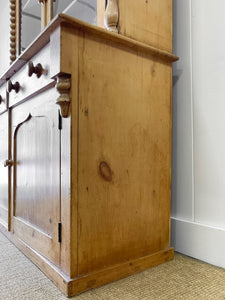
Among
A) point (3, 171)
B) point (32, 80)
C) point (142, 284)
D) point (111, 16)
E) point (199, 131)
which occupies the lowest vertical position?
point (142, 284)

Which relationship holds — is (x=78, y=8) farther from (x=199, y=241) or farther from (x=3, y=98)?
(x=199, y=241)

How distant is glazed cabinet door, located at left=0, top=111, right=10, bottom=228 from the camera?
1.26 m

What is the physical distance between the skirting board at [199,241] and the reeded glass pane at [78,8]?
3.16 feet

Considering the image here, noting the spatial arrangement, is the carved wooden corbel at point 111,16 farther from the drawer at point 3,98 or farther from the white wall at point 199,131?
the drawer at point 3,98

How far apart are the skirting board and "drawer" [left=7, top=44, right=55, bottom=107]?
2.50 ft

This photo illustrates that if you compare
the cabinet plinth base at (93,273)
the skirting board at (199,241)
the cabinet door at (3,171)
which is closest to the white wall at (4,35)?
the cabinet door at (3,171)

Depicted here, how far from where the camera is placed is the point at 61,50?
2.48 ft

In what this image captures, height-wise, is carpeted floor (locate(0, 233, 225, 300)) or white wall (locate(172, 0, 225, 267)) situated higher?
white wall (locate(172, 0, 225, 267))

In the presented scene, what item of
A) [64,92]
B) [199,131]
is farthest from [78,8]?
[199,131]

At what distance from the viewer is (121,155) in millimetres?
892

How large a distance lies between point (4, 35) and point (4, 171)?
1553 millimetres

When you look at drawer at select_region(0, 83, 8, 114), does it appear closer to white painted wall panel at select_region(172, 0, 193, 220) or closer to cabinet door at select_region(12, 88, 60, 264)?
cabinet door at select_region(12, 88, 60, 264)

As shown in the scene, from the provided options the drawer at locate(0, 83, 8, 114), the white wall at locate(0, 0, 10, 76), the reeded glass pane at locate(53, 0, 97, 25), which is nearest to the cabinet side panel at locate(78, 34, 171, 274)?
the reeded glass pane at locate(53, 0, 97, 25)

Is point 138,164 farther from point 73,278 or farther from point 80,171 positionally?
point 73,278
